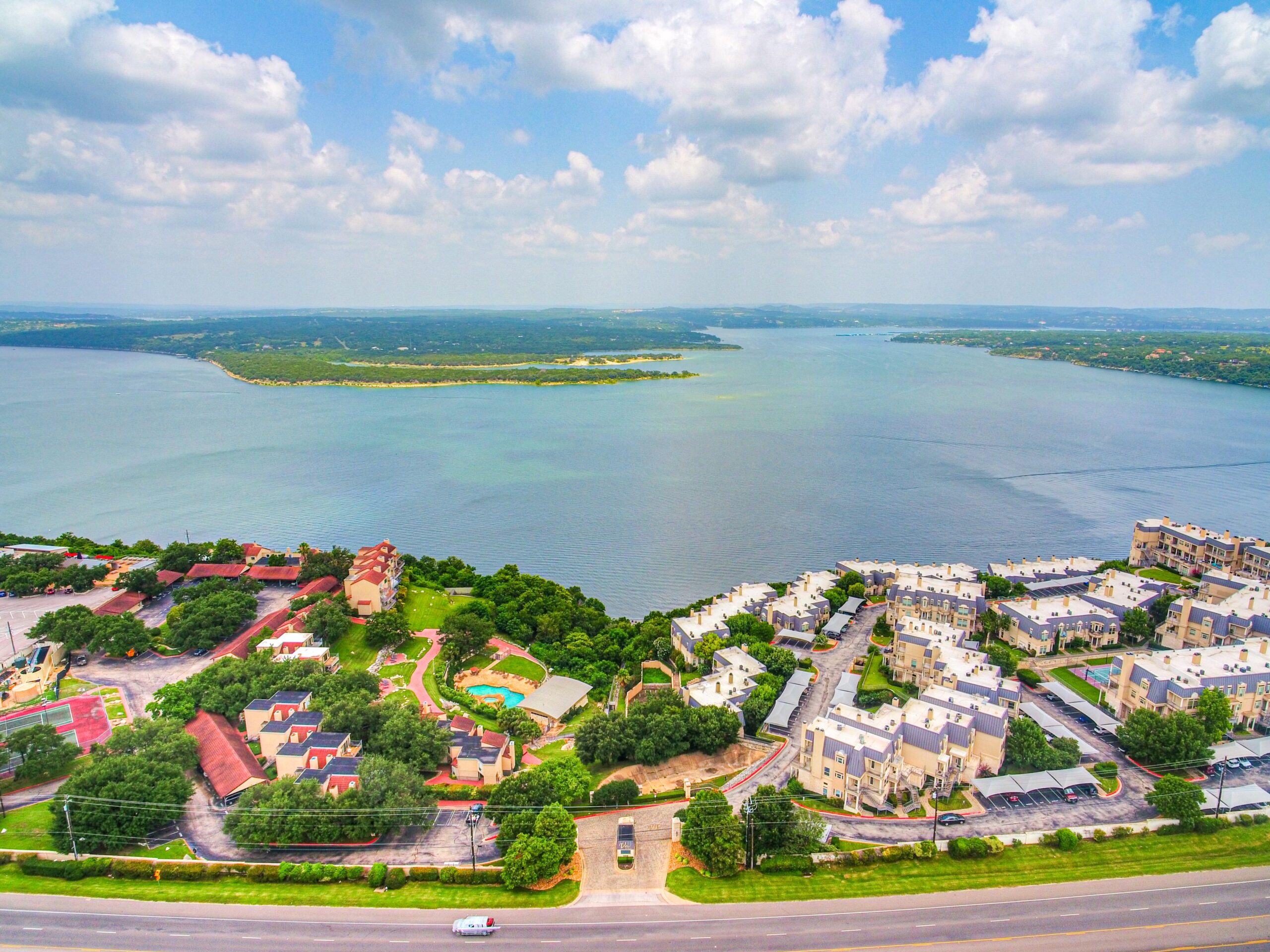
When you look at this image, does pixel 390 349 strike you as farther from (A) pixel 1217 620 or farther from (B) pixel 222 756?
(A) pixel 1217 620

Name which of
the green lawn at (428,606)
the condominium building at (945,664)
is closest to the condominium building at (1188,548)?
the condominium building at (945,664)

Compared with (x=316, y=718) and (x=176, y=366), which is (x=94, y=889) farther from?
(x=176, y=366)

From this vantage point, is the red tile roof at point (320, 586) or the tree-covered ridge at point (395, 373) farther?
the tree-covered ridge at point (395, 373)

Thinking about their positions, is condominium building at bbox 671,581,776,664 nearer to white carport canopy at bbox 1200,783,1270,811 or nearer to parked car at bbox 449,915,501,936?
parked car at bbox 449,915,501,936

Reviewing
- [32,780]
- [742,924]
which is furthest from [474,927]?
[32,780]

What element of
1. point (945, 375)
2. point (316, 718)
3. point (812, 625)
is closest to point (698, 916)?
point (316, 718)

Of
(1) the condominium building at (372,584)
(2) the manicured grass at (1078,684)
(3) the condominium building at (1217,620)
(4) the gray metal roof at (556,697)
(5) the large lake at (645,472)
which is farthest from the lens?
(5) the large lake at (645,472)

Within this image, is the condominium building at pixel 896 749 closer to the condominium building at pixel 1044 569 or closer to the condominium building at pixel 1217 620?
the condominium building at pixel 1217 620
